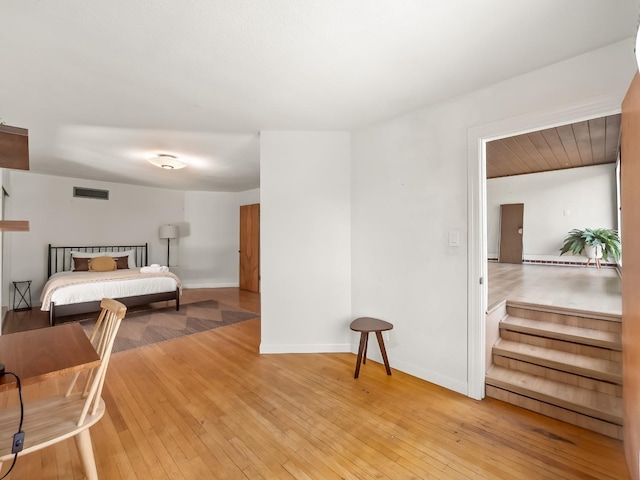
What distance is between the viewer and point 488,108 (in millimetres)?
2127

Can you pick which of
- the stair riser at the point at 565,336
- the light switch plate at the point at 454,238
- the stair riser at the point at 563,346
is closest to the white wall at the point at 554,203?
the stair riser at the point at 565,336

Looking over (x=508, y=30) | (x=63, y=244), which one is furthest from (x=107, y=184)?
(x=508, y=30)

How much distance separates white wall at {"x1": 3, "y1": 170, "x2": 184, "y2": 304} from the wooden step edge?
6825 mm

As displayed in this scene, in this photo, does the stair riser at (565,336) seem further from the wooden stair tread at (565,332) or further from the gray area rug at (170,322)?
the gray area rug at (170,322)

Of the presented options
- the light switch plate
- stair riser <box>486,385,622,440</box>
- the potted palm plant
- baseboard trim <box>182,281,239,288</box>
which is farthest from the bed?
the potted palm plant

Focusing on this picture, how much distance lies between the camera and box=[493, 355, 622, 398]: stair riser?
6.23 feet

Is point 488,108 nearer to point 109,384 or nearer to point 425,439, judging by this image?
point 425,439

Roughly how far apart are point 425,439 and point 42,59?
342cm

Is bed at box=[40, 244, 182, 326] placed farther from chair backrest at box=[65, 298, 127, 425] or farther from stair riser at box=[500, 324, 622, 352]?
stair riser at box=[500, 324, 622, 352]

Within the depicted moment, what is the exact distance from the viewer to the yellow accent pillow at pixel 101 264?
15.8ft

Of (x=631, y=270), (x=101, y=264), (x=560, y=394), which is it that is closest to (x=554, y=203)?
(x=560, y=394)

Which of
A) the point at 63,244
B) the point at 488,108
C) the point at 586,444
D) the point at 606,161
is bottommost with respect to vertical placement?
the point at 586,444

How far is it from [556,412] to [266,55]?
3.04 metres

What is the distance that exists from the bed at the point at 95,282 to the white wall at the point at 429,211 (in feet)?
11.3
